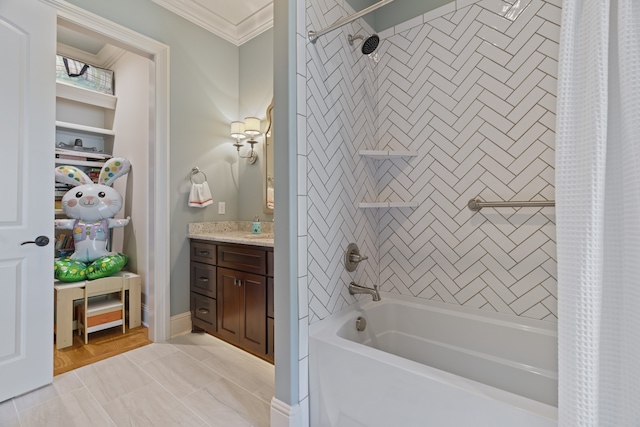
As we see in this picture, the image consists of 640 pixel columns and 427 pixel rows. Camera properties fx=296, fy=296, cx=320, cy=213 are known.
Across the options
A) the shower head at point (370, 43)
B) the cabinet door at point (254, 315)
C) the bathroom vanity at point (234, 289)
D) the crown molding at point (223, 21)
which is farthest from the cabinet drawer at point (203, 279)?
the crown molding at point (223, 21)

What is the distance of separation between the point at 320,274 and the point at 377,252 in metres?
0.69

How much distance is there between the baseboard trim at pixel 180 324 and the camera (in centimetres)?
253

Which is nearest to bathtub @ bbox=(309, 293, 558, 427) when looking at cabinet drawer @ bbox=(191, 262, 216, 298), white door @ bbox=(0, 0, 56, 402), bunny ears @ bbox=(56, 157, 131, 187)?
cabinet drawer @ bbox=(191, 262, 216, 298)

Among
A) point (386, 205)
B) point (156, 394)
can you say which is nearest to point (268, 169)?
point (386, 205)

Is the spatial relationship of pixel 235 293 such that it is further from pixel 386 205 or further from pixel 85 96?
pixel 85 96

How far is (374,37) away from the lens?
1588 millimetres

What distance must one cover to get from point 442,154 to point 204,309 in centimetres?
219

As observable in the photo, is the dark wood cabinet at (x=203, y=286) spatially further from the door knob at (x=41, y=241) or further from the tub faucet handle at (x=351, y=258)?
the tub faucet handle at (x=351, y=258)

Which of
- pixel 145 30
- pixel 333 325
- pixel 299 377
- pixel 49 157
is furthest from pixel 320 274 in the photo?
pixel 145 30

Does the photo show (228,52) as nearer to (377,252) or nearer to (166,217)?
(166,217)

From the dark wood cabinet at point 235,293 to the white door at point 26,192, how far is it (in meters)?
0.95

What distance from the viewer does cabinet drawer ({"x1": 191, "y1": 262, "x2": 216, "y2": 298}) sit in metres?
2.42

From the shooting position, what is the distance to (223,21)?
2824 mm

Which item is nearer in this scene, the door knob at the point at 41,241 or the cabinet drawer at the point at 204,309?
the door knob at the point at 41,241
